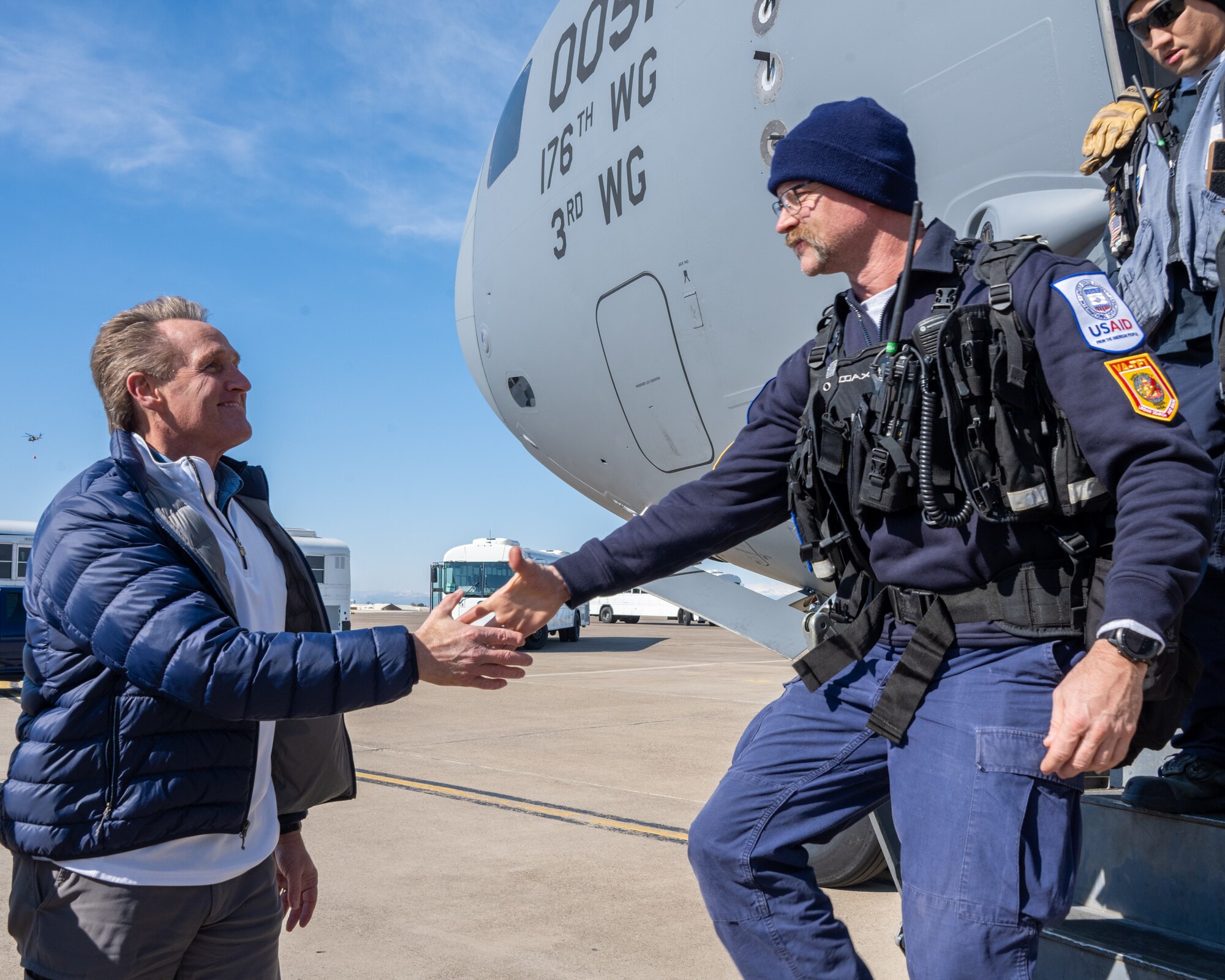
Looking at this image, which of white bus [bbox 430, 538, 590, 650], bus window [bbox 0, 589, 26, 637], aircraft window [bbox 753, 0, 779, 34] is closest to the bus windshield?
white bus [bbox 430, 538, 590, 650]

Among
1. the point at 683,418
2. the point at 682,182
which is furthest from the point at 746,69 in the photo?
the point at 683,418

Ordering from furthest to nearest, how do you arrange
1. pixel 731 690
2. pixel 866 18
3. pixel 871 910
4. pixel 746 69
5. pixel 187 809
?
1. pixel 731 690
2. pixel 871 910
3. pixel 746 69
4. pixel 866 18
5. pixel 187 809

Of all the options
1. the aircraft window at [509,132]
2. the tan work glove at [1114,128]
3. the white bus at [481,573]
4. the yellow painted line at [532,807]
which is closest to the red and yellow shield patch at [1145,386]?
the tan work glove at [1114,128]

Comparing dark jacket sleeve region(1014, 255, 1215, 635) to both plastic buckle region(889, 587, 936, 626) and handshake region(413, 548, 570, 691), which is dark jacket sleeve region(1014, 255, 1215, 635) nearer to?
plastic buckle region(889, 587, 936, 626)

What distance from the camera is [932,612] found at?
1888 millimetres

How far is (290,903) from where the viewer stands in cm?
230

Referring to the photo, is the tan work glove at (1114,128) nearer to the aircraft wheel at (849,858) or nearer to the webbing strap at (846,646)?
the webbing strap at (846,646)

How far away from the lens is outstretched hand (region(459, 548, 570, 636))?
2.28 m

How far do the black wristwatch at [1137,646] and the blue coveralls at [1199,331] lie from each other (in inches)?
32.0

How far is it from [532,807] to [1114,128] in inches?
178

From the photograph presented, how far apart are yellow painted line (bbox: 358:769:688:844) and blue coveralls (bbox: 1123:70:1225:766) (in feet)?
8.97

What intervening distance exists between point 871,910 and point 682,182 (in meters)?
2.92

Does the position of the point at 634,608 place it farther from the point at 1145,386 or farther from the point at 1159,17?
the point at 1145,386

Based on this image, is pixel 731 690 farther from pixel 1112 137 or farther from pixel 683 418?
pixel 1112 137
